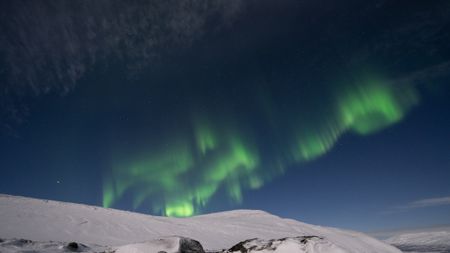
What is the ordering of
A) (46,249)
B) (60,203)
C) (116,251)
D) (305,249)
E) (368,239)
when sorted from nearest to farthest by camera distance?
(305,249)
(116,251)
(46,249)
(368,239)
(60,203)

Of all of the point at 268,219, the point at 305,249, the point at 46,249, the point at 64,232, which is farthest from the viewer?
the point at 268,219

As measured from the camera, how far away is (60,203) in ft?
90.0

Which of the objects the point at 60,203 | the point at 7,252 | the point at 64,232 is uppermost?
the point at 60,203

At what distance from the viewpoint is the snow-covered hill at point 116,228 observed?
18.3m

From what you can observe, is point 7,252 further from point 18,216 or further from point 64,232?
point 18,216

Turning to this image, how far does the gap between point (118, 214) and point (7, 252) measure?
1526 centimetres

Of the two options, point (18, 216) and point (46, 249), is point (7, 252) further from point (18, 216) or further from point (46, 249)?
point (18, 216)

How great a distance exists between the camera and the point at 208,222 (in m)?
28.3

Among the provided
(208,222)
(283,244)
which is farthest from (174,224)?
(283,244)

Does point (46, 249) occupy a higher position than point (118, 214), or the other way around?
point (118, 214)

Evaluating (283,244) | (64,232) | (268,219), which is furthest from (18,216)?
(268,219)

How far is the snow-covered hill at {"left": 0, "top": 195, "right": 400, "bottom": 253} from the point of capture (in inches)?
720

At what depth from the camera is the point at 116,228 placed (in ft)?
69.6

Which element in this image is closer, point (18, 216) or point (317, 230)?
point (18, 216)
